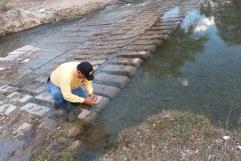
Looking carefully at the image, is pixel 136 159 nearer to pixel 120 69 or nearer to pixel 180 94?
pixel 180 94

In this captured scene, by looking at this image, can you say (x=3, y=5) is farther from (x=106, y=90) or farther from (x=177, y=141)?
(x=177, y=141)

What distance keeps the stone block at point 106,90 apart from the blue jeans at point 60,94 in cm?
64

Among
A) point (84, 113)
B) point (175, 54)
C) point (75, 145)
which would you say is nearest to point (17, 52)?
point (175, 54)

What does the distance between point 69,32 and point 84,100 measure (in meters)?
6.76

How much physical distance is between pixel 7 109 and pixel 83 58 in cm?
280

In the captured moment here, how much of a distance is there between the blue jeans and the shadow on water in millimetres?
574

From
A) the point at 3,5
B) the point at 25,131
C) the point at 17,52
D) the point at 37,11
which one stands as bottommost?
the point at 25,131

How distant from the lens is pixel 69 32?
12.4 metres

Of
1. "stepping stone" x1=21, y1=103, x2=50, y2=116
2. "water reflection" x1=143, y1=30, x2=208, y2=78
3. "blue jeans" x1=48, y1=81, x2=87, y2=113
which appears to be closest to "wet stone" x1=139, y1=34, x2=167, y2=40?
"water reflection" x1=143, y1=30, x2=208, y2=78

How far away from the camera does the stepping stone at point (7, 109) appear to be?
23.1ft

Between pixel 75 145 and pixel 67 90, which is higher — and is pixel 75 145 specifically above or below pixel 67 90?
below

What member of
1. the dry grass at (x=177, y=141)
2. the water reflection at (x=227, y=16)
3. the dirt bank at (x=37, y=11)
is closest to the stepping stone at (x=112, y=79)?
the dry grass at (x=177, y=141)

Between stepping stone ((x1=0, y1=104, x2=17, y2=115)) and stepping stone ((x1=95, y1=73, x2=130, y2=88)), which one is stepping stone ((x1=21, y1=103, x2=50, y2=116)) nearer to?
stepping stone ((x1=0, y1=104, x2=17, y2=115))

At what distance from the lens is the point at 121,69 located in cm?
802
